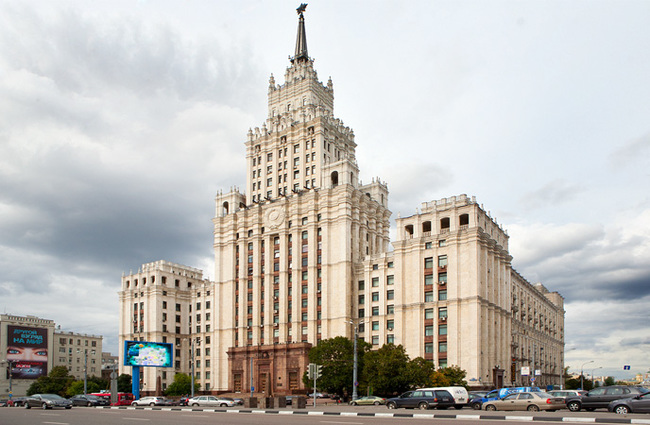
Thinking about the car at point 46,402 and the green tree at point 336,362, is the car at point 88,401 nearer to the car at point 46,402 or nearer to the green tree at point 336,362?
the car at point 46,402

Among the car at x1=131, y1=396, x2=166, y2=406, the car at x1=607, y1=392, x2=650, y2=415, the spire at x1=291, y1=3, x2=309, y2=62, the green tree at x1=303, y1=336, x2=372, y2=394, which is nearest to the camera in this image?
the car at x1=607, y1=392, x2=650, y2=415

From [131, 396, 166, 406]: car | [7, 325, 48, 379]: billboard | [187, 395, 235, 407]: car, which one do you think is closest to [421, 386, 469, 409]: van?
[187, 395, 235, 407]: car

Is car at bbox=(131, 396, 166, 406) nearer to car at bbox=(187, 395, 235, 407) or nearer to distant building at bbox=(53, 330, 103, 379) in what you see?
car at bbox=(187, 395, 235, 407)

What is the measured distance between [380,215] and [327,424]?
8335cm

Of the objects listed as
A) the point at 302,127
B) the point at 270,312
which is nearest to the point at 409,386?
the point at 270,312

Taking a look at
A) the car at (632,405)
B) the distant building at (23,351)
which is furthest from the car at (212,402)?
the distant building at (23,351)

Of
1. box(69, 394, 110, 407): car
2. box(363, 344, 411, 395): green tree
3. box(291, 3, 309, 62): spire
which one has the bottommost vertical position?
box(69, 394, 110, 407): car

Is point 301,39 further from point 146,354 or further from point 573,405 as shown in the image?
point 573,405

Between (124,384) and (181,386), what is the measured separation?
13307mm

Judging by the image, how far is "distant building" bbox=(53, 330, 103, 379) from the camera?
164 meters

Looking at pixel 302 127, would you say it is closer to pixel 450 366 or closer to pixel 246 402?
pixel 450 366

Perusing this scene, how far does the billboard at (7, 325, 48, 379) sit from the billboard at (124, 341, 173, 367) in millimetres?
92614

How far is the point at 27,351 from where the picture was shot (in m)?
153

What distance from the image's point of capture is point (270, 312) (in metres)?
103
